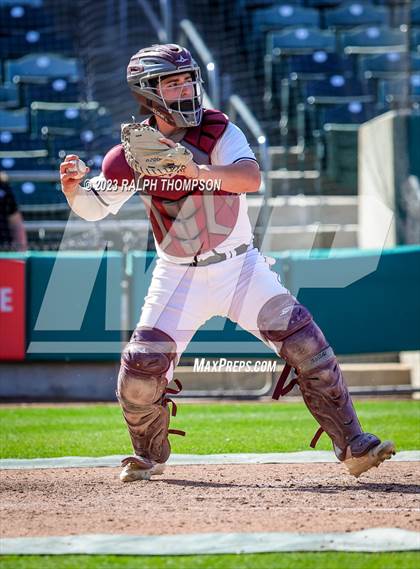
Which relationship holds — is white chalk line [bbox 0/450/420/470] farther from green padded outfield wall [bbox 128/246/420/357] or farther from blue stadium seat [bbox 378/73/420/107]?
blue stadium seat [bbox 378/73/420/107]

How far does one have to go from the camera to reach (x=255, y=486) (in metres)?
5.20

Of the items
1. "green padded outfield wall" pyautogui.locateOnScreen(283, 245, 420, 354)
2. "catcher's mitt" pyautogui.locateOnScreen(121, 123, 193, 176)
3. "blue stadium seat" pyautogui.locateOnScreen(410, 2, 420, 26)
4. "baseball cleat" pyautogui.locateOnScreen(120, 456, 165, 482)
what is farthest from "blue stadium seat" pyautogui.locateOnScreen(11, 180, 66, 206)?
"catcher's mitt" pyautogui.locateOnScreen(121, 123, 193, 176)

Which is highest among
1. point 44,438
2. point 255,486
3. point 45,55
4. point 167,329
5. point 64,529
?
point 45,55

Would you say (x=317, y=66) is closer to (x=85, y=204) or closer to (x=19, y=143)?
(x=19, y=143)

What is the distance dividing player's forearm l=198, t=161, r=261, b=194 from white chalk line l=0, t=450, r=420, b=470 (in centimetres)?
173

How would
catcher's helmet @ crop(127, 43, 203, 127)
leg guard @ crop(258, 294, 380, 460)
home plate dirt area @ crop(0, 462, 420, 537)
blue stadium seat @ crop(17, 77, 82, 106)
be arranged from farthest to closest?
blue stadium seat @ crop(17, 77, 82, 106) < catcher's helmet @ crop(127, 43, 203, 127) < leg guard @ crop(258, 294, 380, 460) < home plate dirt area @ crop(0, 462, 420, 537)

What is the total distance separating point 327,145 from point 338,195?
0.65m

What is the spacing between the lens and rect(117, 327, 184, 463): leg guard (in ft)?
16.9

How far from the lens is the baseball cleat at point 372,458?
5004 millimetres

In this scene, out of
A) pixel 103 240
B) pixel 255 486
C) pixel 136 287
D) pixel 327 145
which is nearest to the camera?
pixel 255 486

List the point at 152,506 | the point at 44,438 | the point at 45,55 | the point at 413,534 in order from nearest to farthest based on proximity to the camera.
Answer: the point at 413,534
the point at 152,506
the point at 44,438
the point at 45,55

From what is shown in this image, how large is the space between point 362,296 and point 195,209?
4.88 m

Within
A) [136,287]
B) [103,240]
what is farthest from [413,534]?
[103,240]

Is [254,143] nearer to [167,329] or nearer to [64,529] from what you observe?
[167,329]
